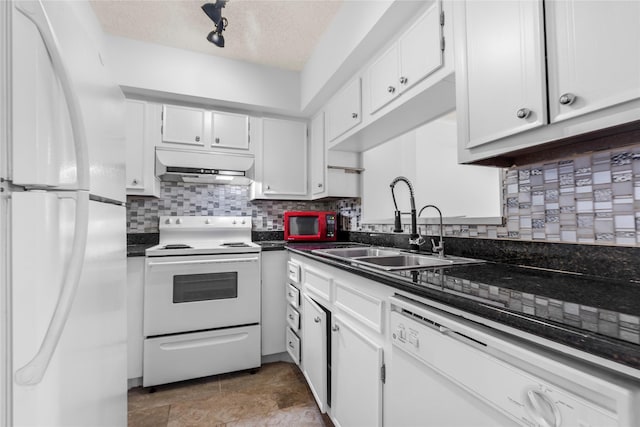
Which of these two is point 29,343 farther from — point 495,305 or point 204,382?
point 204,382

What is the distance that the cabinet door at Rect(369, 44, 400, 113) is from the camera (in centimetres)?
153

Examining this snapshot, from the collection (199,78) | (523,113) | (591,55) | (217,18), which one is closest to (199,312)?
(199,78)

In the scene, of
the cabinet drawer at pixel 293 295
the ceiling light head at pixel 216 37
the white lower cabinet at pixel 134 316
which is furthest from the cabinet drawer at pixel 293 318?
the ceiling light head at pixel 216 37

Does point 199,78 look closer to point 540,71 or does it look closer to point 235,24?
point 235,24

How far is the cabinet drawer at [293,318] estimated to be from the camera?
83.2 inches

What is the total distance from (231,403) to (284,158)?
79.2 inches

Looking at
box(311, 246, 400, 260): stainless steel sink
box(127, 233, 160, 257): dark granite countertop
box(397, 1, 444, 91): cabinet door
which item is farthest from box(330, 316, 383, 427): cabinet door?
box(127, 233, 160, 257): dark granite countertop

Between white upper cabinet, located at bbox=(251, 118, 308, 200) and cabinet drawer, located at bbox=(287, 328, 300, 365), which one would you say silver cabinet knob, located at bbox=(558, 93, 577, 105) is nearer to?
cabinet drawer, located at bbox=(287, 328, 300, 365)

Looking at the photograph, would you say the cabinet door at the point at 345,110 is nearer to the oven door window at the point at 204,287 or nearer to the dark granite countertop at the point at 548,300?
the dark granite countertop at the point at 548,300

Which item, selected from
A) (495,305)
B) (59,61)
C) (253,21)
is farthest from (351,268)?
(253,21)

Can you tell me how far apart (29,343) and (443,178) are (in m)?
1.77

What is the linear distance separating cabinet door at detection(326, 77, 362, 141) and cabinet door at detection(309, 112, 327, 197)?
0.59ft

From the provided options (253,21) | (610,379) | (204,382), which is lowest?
(204,382)

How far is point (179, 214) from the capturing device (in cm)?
268
